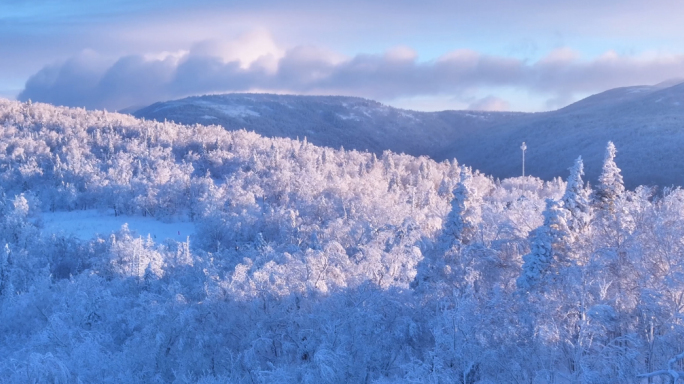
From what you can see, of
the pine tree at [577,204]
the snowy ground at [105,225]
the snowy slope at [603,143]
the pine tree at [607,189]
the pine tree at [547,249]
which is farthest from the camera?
the snowy slope at [603,143]

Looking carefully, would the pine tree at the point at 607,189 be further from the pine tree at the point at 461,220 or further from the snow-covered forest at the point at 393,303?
the pine tree at the point at 461,220

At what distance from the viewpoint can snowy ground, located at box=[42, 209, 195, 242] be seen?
63.9 meters

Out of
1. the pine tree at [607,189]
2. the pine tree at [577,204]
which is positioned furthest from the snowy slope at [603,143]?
the pine tree at [577,204]

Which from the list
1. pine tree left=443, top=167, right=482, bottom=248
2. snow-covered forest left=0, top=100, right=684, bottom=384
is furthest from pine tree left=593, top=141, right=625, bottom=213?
pine tree left=443, top=167, right=482, bottom=248

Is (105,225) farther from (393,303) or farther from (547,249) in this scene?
(547,249)

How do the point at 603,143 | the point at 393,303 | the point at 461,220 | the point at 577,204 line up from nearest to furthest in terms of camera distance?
the point at 393,303, the point at 577,204, the point at 461,220, the point at 603,143

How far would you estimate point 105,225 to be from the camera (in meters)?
69.2

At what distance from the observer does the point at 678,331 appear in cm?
1527

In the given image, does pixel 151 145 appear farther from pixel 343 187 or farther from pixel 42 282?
pixel 42 282

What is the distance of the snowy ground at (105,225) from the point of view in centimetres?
6391

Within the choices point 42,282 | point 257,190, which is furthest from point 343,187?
point 42,282

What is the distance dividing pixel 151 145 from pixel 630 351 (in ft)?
360

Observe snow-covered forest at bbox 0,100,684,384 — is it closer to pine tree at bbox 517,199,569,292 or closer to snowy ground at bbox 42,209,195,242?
pine tree at bbox 517,199,569,292

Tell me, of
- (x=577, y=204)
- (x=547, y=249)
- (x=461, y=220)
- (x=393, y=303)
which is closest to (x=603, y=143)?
(x=461, y=220)
